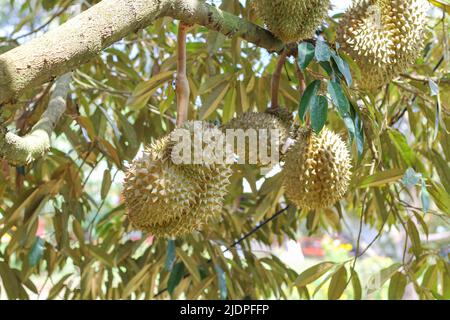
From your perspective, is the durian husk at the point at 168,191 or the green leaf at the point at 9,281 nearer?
the durian husk at the point at 168,191

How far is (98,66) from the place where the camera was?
199 cm

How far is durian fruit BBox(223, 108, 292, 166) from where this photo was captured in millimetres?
1119

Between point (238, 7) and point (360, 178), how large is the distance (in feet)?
1.72

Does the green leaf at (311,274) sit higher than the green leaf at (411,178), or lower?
lower

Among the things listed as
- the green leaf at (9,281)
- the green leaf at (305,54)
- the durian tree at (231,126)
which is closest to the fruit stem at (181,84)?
the durian tree at (231,126)

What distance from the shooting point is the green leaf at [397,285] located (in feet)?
4.94

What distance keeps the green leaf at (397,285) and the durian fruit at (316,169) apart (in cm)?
43

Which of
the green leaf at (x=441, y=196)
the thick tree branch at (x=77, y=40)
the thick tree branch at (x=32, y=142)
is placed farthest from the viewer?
the green leaf at (x=441, y=196)

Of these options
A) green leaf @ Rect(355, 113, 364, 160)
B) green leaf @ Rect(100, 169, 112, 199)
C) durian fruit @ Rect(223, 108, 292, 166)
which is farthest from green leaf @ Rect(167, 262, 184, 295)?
green leaf @ Rect(355, 113, 364, 160)

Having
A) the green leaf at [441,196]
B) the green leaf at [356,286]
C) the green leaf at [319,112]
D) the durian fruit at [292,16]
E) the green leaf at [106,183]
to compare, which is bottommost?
the green leaf at [356,286]

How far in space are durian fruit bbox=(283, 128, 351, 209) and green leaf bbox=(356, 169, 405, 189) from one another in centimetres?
12

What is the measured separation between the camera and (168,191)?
987 millimetres

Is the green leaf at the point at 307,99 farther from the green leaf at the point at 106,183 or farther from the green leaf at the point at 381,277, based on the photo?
the green leaf at the point at 106,183

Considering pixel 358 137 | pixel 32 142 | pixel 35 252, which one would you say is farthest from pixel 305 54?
pixel 35 252
